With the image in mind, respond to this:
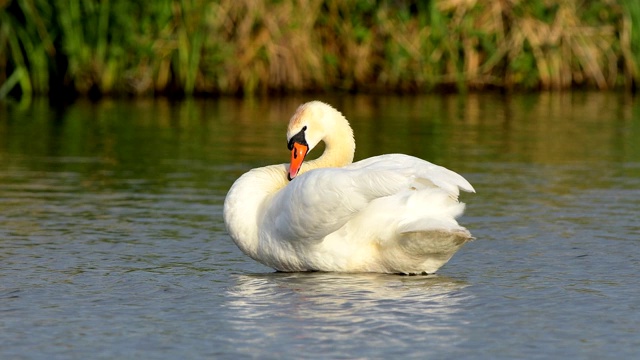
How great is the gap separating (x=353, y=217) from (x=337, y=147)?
0.74 metres

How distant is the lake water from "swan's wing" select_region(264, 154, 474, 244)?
0.93 feet

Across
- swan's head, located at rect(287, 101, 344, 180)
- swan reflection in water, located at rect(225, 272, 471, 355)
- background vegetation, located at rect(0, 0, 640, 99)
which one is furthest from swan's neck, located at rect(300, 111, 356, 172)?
background vegetation, located at rect(0, 0, 640, 99)

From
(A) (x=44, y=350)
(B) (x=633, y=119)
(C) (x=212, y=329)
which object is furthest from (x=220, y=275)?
(B) (x=633, y=119)

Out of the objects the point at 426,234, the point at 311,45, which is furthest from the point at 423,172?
the point at 311,45

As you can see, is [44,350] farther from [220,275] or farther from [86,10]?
[86,10]

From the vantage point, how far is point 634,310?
5609 millimetres

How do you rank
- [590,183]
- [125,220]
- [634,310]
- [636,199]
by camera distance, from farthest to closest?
[590,183] < [636,199] < [125,220] < [634,310]

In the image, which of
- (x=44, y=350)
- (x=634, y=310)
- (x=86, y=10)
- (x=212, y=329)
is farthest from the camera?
(x=86, y=10)

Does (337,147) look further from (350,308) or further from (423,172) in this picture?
(350,308)

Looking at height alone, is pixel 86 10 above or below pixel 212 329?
above

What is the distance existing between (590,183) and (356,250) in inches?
162

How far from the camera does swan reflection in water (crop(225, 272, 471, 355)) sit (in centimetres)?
510

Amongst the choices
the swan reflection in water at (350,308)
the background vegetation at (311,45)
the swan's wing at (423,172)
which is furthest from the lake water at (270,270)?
the background vegetation at (311,45)

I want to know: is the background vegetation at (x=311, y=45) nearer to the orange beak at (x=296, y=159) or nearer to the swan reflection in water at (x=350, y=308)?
A: the orange beak at (x=296, y=159)
